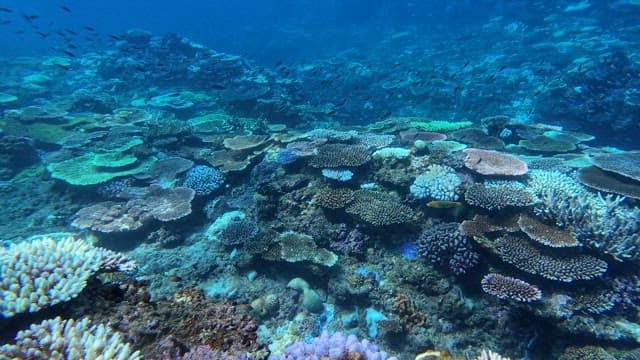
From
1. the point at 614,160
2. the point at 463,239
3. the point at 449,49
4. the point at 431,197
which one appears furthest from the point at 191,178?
the point at 449,49

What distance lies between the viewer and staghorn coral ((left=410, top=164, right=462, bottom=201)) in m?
6.44

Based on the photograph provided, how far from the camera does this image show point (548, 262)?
5.18 meters

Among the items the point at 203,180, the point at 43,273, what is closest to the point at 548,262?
the point at 43,273

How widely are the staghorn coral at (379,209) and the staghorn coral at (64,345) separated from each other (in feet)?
14.9

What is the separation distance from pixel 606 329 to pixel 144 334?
572 centimetres

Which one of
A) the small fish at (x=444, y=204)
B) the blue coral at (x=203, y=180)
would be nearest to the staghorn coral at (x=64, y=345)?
the small fish at (x=444, y=204)

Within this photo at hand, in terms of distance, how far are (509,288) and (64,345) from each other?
5.27 meters

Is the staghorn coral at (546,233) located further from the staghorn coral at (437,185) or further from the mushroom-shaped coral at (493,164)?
the mushroom-shaped coral at (493,164)

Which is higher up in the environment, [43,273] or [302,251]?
[43,273]

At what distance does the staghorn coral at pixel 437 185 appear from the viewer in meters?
6.44

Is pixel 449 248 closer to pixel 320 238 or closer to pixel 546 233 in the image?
pixel 546 233

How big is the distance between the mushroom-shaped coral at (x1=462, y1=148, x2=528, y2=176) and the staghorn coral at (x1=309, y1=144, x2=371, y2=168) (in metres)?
2.17

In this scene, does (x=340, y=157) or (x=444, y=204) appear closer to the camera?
(x=444, y=204)

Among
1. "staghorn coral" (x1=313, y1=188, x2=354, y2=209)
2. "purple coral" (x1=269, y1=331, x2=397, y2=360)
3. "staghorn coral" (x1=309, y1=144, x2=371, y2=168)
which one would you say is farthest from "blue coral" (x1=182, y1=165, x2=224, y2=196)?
"purple coral" (x1=269, y1=331, x2=397, y2=360)
